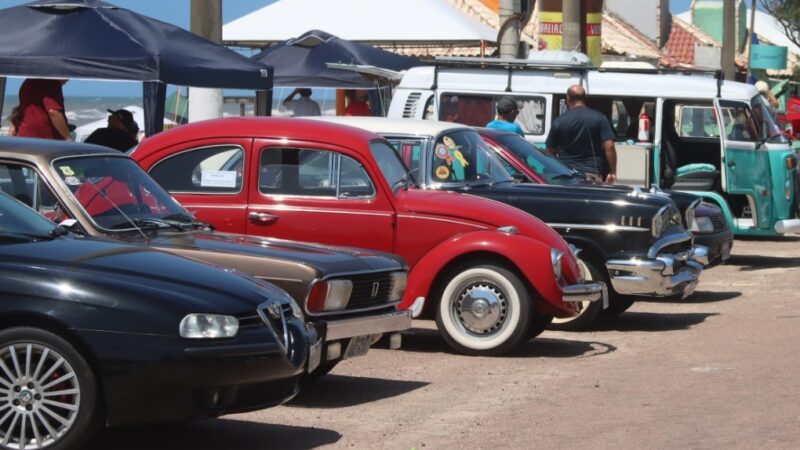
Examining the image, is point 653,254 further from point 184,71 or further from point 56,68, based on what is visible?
point 56,68

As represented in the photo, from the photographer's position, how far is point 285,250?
864 centimetres

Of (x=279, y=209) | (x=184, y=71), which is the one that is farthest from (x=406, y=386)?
(x=184, y=71)

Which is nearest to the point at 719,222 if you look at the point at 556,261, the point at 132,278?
the point at 556,261

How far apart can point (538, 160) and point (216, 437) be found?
22.8 feet

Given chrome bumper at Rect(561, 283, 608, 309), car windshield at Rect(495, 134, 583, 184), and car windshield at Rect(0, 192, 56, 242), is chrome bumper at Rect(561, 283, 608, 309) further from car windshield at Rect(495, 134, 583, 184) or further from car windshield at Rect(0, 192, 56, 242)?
car windshield at Rect(0, 192, 56, 242)

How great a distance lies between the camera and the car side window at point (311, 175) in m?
10.7

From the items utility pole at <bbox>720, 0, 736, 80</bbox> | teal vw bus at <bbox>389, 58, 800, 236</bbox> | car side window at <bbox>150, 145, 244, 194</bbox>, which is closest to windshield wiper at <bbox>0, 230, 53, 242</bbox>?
car side window at <bbox>150, 145, 244, 194</bbox>

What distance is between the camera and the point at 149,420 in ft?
22.0

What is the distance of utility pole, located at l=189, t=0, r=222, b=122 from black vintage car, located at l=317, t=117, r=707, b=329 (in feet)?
14.4

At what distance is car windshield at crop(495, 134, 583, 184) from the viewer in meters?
13.9

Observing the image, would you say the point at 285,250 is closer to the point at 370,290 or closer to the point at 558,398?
the point at 370,290

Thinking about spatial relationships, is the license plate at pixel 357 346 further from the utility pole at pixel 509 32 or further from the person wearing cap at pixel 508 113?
the utility pole at pixel 509 32

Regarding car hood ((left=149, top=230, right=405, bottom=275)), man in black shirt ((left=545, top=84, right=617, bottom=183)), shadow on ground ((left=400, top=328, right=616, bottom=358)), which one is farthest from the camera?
man in black shirt ((left=545, top=84, right=617, bottom=183))

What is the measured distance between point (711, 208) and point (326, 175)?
6.50 m
